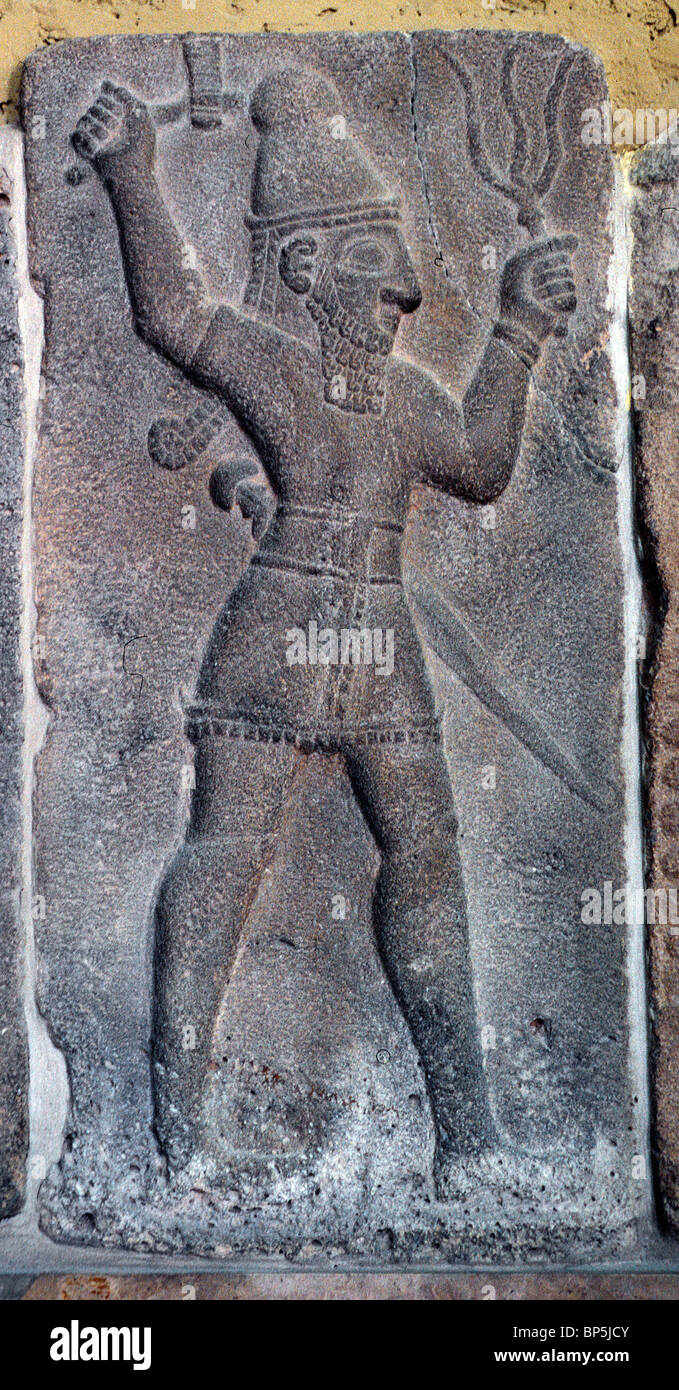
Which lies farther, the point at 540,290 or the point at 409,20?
the point at 409,20

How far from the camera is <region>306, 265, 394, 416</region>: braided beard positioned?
2480 millimetres

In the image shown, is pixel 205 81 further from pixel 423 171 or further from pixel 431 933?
pixel 431 933

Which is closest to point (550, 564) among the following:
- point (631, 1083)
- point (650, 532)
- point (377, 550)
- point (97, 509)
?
point (650, 532)

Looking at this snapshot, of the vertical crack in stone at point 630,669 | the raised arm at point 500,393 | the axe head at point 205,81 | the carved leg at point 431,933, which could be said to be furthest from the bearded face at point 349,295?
the carved leg at point 431,933

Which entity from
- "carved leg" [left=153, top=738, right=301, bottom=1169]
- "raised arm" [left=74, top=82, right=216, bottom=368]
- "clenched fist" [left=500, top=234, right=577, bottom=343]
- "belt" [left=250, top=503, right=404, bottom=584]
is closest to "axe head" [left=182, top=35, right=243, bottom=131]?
"raised arm" [left=74, top=82, right=216, bottom=368]

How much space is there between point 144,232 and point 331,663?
3.57ft

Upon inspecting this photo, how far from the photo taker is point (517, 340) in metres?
2.54

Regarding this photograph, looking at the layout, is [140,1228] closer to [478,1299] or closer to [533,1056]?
[478,1299]

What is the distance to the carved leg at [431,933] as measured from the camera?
2.49 m

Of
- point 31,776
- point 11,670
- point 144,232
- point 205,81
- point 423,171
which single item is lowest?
point 31,776

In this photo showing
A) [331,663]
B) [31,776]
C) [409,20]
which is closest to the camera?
[331,663]

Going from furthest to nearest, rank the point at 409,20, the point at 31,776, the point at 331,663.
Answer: the point at 409,20 → the point at 31,776 → the point at 331,663

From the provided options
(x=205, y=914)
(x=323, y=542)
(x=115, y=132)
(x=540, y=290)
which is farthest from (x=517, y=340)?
(x=205, y=914)

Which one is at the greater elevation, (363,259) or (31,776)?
(363,259)
